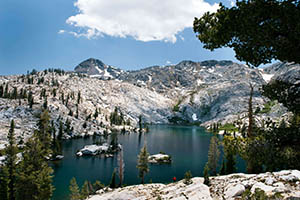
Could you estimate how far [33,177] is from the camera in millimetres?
35938

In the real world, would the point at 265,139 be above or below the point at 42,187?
above

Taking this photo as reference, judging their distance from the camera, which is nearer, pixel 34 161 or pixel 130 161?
pixel 34 161

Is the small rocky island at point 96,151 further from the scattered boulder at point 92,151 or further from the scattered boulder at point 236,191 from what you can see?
the scattered boulder at point 236,191

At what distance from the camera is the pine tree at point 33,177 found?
36156 millimetres

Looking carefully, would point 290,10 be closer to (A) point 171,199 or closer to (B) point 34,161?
(A) point 171,199

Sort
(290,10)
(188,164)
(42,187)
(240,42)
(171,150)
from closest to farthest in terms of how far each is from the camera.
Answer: (290,10) → (240,42) → (42,187) → (188,164) → (171,150)

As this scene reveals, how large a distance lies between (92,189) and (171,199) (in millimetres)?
45195

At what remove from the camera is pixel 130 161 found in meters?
93.3

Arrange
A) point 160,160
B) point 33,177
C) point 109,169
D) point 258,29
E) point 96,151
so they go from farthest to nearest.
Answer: point 96,151 < point 160,160 < point 109,169 < point 33,177 < point 258,29

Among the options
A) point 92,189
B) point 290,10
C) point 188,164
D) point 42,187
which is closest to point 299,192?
point 290,10

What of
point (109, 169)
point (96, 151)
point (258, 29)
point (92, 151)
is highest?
point (258, 29)

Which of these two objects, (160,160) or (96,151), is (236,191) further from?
(96,151)

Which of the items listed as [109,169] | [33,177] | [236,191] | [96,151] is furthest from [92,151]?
[236,191]

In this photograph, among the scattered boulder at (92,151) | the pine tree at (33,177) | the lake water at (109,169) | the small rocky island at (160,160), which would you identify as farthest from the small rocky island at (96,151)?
the pine tree at (33,177)
